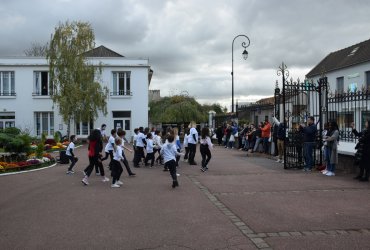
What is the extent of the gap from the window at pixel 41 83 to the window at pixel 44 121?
6.05 ft

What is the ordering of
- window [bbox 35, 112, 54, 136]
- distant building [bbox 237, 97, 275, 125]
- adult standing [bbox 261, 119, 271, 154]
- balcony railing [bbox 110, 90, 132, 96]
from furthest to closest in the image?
balcony railing [bbox 110, 90, 132, 96]
window [bbox 35, 112, 54, 136]
distant building [bbox 237, 97, 275, 125]
adult standing [bbox 261, 119, 271, 154]

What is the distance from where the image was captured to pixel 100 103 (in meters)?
34.0

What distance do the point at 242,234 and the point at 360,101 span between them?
913cm

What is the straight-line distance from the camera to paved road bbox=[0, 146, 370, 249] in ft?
20.1

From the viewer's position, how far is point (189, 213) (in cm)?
790

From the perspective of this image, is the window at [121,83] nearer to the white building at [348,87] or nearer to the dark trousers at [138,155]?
the white building at [348,87]

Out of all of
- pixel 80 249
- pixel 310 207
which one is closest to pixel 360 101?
pixel 310 207

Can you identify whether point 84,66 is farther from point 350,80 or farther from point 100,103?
point 350,80

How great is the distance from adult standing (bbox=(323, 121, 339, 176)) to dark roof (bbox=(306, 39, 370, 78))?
2526 cm

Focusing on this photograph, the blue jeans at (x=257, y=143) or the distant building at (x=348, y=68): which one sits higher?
the distant building at (x=348, y=68)

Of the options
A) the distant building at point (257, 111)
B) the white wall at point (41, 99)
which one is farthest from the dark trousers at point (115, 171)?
the white wall at point (41, 99)

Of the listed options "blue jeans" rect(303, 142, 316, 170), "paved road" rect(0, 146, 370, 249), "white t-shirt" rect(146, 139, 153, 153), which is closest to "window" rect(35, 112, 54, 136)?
"white t-shirt" rect(146, 139, 153, 153)

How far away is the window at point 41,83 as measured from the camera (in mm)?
37812

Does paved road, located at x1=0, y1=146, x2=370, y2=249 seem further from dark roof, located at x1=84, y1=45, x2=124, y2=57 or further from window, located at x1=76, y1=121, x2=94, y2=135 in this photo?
dark roof, located at x1=84, y1=45, x2=124, y2=57
